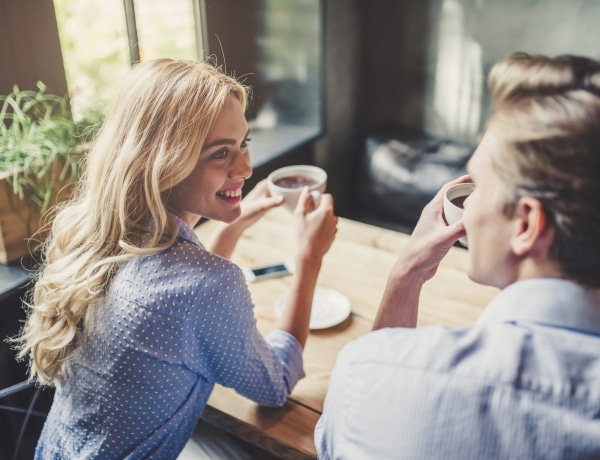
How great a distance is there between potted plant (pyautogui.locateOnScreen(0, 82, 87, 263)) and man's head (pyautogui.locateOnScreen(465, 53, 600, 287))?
1070 millimetres

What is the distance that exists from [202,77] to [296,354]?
22.7 inches

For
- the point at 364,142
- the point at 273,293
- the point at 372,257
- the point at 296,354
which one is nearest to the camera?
the point at 296,354

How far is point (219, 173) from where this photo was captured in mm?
1116

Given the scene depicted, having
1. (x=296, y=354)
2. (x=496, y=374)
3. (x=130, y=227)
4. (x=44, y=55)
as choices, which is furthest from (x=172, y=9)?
(x=496, y=374)

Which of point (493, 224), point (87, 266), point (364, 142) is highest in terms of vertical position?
point (493, 224)

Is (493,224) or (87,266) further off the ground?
(493,224)

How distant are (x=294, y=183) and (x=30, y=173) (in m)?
0.65

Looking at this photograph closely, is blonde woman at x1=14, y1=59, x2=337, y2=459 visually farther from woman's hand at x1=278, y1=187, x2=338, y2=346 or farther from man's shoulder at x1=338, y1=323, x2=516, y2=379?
man's shoulder at x1=338, y1=323, x2=516, y2=379

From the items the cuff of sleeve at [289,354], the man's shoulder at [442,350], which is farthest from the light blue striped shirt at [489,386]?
the cuff of sleeve at [289,354]

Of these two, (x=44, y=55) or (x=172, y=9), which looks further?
(x=172, y=9)

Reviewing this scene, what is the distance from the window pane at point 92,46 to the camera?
5.87ft

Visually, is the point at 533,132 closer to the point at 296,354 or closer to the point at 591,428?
the point at 591,428

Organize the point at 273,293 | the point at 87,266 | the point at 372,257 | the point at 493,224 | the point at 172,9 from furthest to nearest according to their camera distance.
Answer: the point at 172,9, the point at 372,257, the point at 273,293, the point at 87,266, the point at 493,224

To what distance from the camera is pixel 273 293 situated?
145 cm
